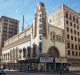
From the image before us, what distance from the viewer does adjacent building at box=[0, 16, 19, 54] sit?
116 m

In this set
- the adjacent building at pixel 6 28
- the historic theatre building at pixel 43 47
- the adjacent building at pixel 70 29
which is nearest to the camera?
the historic theatre building at pixel 43 47

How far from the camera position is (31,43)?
219ft

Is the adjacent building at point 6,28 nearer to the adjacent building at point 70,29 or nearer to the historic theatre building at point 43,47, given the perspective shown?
the historic theatre building at point 43,47

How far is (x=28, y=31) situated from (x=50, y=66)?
60.1 ft

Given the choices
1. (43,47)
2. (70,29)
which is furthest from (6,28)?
(43,47)

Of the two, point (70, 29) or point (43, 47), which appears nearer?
point (43, 47)

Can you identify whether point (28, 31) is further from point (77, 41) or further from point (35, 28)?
point (77, 41)

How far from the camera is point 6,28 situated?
11938 centimetres

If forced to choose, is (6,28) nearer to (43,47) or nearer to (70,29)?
(70,29)

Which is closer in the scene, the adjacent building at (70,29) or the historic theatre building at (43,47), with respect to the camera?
the historic theatre building at (43,47)

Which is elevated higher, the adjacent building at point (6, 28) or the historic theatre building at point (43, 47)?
the adjacent building at point (6, 28)

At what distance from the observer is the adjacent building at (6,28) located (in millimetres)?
115838

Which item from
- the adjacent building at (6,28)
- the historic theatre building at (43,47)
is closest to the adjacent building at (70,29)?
the historic theatre building at (43,47)

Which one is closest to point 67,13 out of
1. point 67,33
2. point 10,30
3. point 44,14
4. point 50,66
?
point 67,33
